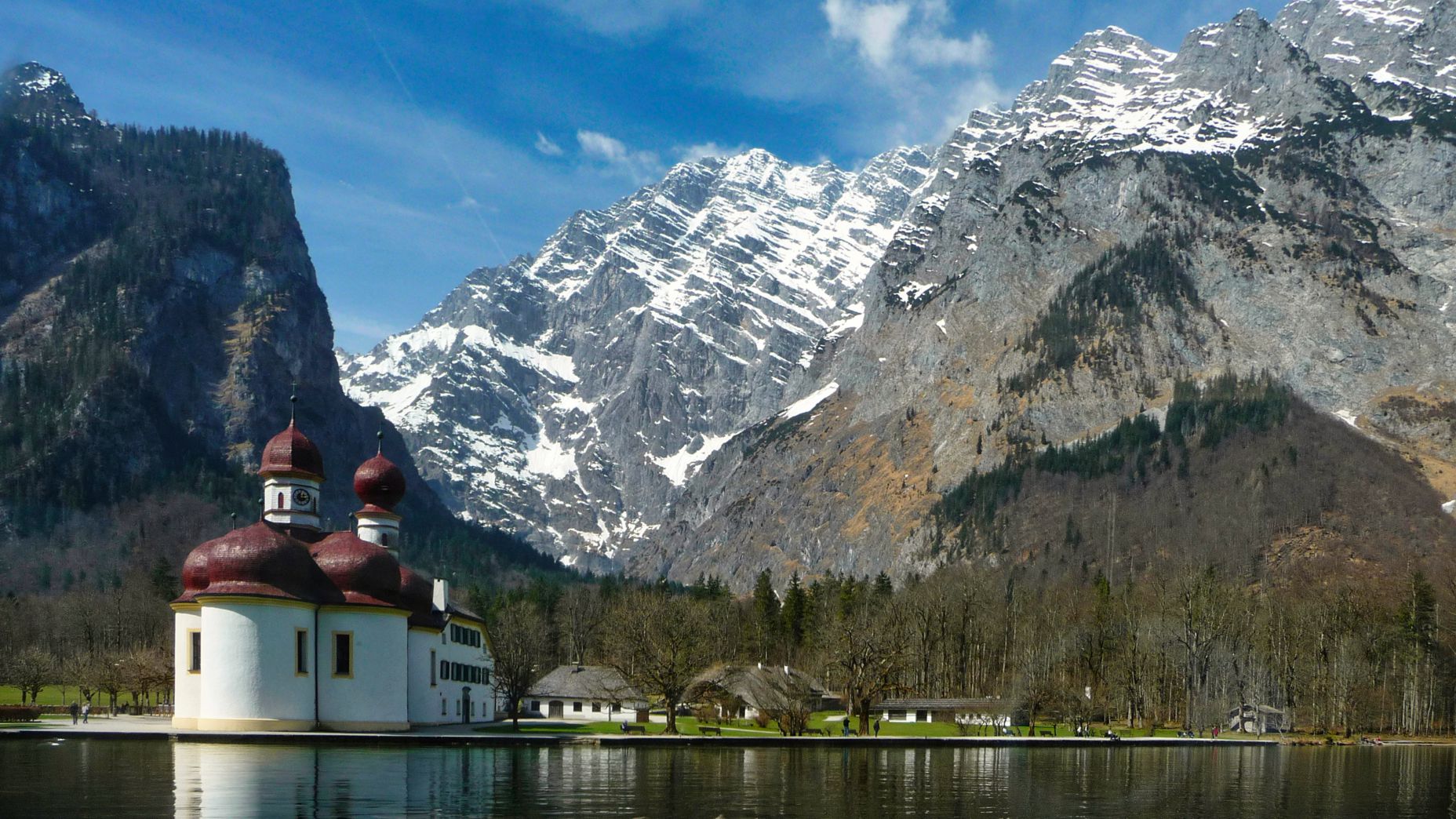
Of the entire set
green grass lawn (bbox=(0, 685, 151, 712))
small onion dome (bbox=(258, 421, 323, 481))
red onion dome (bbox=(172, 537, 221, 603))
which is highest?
small onion dome (bbox=(258, 421, 323, 481))

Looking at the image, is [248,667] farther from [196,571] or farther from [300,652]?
[196,571]

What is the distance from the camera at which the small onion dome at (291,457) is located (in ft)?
306

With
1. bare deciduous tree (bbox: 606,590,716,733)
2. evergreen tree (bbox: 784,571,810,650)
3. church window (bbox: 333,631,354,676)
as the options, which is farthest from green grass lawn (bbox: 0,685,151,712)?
evergreen tree (bbox: 784,571,810,650)

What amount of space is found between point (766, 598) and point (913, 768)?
118m

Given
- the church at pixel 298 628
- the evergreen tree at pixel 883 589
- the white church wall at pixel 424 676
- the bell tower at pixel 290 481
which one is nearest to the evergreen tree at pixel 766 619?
the evergreen tree at pixel 883 589

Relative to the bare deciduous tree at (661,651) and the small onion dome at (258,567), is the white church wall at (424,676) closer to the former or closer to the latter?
the small onion dome at (258,567)

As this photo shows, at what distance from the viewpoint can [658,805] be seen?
45844 mm

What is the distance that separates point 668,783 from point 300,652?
35162mm

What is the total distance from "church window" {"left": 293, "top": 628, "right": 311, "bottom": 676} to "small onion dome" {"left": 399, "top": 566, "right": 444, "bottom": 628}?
891 centimetres

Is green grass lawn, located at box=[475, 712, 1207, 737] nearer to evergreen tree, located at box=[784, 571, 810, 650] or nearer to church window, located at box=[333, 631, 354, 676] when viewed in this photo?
church window, located at box=[333, 631, 354, 676]

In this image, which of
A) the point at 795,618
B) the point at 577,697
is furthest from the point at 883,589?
the point at 577,697

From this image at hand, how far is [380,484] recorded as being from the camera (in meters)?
101

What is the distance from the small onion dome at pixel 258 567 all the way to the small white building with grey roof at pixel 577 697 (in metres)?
41.5

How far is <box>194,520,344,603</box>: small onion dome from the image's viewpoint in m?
79.7
